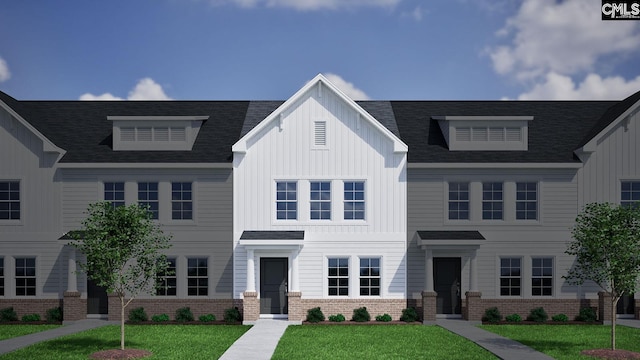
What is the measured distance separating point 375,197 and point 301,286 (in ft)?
17.0

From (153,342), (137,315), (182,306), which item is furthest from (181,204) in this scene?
(153,342)

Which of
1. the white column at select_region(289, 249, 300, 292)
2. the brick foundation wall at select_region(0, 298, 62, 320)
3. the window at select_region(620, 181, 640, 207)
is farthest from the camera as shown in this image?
the window at select_region(620, 181, 640, 207)

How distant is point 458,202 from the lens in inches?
1212

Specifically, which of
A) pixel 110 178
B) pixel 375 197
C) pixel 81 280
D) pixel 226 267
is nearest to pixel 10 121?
pixel 110 178

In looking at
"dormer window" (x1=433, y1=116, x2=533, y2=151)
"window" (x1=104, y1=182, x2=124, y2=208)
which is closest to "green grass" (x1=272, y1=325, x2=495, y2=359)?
"dormer window" (x1=433, y1=116, x2=533, y2=151)

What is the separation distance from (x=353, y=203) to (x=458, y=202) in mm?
4865

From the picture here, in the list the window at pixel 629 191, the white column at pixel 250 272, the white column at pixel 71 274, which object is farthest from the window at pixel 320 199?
the window at pixel 629 191

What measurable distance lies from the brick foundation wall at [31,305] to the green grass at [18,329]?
169 centimetres

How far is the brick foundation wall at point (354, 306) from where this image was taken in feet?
97.6

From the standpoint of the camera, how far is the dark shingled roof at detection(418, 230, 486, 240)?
1158 inches

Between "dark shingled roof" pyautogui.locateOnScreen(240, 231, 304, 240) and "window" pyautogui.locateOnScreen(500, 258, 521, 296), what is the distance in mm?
9422

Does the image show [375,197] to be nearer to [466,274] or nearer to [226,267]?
[466,274]

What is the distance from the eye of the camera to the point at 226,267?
30.1 m

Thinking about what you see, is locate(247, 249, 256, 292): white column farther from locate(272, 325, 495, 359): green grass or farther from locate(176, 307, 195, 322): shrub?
locate(176, 307, 195, 322): shrub
